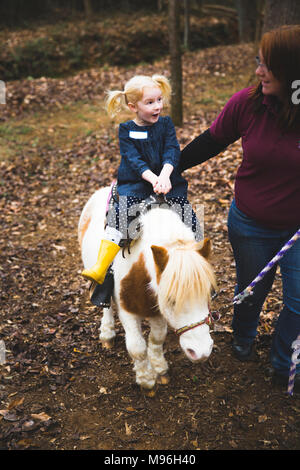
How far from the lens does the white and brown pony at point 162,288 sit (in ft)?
7.47

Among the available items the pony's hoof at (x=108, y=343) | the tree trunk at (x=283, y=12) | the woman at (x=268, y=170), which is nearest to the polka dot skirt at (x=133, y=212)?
the woman at (x=268, y=170)

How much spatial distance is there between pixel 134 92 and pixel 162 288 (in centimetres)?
157

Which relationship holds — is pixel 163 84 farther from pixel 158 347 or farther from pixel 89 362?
pixel 89 362

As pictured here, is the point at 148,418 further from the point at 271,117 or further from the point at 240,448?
the point at 271,117

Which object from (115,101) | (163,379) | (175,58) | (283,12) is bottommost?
(163,379)

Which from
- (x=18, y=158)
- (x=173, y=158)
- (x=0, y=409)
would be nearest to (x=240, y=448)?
(x=0, y=409)

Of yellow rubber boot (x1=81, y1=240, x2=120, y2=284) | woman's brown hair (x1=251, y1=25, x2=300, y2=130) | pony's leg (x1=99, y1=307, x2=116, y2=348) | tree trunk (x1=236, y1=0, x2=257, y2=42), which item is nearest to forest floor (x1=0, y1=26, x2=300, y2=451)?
pony's leg (x1=99, y1=307, x2=116, y2=348)

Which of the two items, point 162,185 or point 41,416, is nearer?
point 162,185

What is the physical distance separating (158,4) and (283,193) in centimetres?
2203

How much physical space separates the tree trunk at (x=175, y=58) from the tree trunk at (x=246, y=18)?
35.4 feet

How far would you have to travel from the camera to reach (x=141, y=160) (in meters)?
2.90

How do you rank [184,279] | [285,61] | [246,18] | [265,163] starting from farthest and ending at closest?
[246,18] < [265,163] < [285,61] < [184,279]

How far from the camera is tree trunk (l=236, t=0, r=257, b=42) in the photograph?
1703 cm

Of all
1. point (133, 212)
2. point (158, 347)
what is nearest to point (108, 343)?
point (158, 347)
